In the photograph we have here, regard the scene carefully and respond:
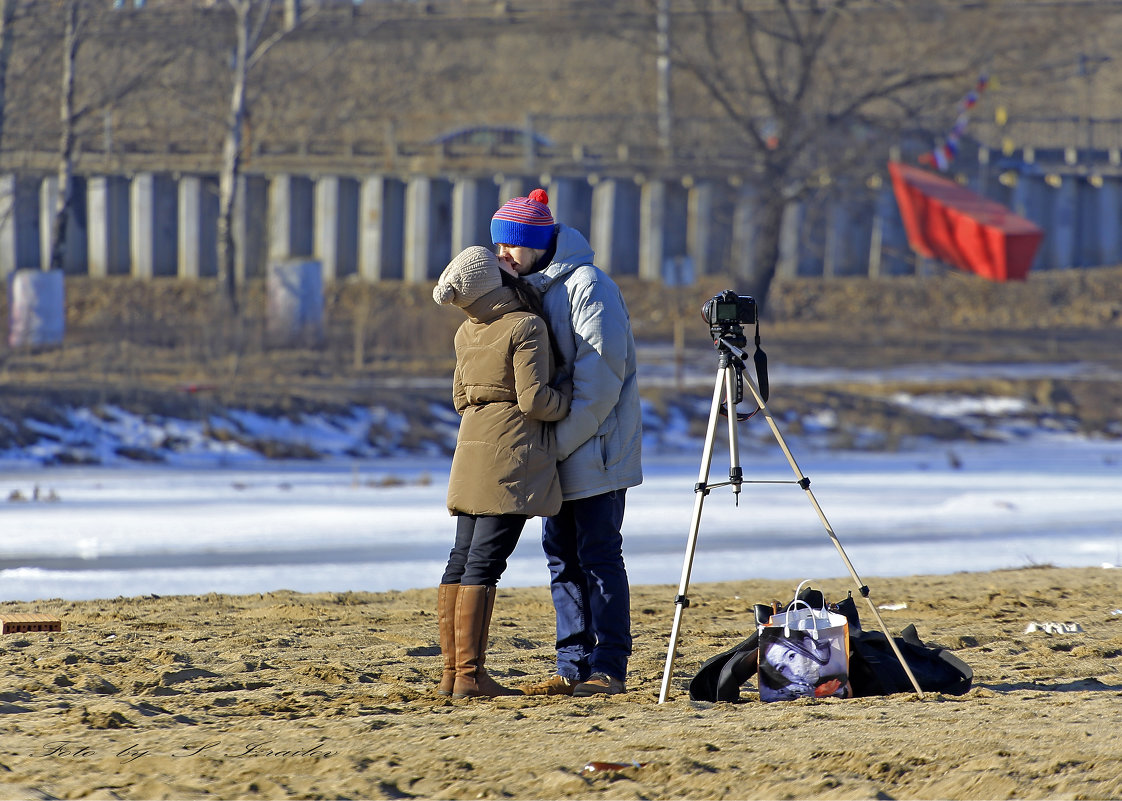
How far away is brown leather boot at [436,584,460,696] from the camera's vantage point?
5148 millimetres

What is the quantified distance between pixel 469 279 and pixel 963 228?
78.0 feet

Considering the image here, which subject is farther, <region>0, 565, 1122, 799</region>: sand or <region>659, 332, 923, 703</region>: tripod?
<region>659, 332, 923, 703</region>: tripod

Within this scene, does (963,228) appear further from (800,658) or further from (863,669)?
(800,658)

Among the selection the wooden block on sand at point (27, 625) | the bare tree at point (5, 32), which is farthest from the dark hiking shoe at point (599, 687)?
the bare tree at point (5, 32)

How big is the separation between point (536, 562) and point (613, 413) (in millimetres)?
4862

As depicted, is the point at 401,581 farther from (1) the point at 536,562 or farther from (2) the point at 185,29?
(2) the point at 185,29

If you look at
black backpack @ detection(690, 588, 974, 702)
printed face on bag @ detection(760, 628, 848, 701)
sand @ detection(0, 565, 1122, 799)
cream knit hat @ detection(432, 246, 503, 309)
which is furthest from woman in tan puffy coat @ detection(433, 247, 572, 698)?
printed face on bag @ detection(760, 628, 848, 701)

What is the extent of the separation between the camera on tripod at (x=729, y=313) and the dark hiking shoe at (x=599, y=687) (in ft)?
4.13

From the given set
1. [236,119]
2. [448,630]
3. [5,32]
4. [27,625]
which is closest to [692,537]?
[448,630]

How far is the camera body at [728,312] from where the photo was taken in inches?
202

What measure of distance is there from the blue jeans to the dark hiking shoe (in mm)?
27

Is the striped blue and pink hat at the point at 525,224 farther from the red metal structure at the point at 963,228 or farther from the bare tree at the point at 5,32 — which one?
the red metal structure at the point at 963,228

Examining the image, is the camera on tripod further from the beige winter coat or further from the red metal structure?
the red metal structure

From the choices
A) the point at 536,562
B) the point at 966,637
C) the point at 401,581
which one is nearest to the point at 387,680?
the point at 966,637
